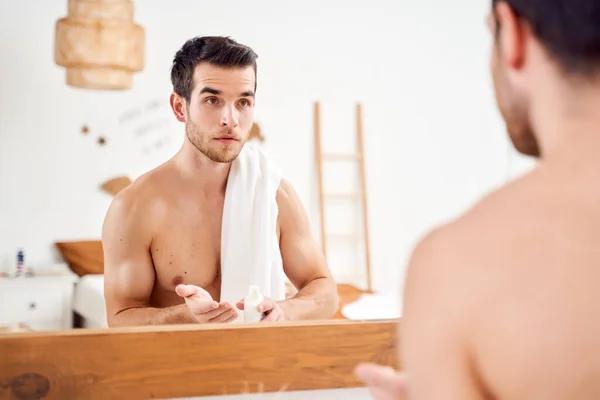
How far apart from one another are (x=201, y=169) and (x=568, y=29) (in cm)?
137

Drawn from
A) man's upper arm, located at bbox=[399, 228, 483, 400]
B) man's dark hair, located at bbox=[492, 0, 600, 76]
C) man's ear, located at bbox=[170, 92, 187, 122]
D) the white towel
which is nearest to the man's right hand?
the white towel

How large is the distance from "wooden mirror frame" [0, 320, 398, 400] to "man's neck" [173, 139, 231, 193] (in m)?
0.74

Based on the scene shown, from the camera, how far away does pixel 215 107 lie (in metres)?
1.73

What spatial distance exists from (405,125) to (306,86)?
694mm

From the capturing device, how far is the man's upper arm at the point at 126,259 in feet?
5.26

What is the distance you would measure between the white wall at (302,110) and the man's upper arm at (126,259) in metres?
2.47

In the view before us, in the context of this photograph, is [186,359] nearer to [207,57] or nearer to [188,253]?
[188,253]

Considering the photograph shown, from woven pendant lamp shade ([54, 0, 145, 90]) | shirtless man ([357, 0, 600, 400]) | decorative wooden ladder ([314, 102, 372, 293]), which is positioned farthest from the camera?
decorative wooden ladder ([314, 102, 372, 293])

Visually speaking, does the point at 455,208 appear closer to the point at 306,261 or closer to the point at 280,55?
the point at 280,55

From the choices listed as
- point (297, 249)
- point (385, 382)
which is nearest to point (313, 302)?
point (297, 249)

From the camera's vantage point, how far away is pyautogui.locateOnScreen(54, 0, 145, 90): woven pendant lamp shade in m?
3.52

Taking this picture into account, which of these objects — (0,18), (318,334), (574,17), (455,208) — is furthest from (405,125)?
(574,17)

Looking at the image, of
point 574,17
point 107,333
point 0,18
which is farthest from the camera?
point 0,18

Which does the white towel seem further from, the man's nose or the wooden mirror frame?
the wooden mirror frame
